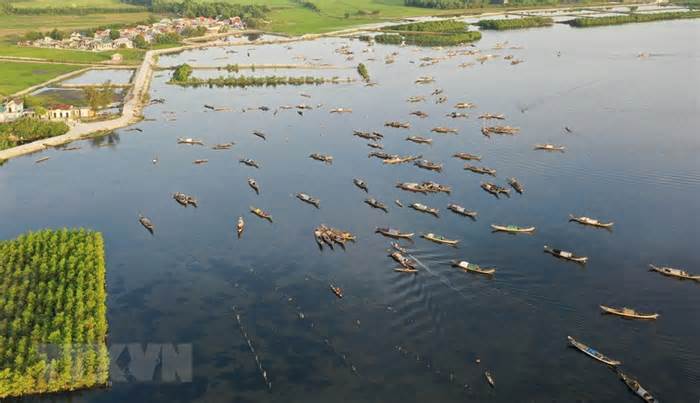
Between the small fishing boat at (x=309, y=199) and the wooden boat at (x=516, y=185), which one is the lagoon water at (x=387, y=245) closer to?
the small fishing boat at (x=309, y=199)

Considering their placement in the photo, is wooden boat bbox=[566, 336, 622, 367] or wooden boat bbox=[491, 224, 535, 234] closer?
wooden boat bbox=[566, 336, 622, 367]

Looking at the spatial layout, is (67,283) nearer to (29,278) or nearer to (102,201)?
(29,278)

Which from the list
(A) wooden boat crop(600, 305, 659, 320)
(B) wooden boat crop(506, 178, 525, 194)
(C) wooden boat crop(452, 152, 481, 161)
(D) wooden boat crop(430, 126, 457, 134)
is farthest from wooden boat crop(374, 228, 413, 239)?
(D) wooden boat crop(430, 126, 457, 134)

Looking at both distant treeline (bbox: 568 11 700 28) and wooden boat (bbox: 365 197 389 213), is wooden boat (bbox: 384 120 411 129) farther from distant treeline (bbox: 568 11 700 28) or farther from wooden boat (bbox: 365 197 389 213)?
distant treeline (bbox: 568 11 700 28)

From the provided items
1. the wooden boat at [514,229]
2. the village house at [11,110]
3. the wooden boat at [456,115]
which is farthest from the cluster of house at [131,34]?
the wooden boat at [514,229]

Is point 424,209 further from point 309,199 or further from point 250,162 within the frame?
point 250,162

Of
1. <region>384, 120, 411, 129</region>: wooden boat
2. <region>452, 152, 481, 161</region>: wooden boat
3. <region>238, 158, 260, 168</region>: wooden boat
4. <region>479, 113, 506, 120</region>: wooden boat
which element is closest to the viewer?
<region>452, 152, 481, 161</region>: wooden boat

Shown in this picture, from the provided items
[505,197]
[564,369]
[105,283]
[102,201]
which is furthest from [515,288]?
[102,201]

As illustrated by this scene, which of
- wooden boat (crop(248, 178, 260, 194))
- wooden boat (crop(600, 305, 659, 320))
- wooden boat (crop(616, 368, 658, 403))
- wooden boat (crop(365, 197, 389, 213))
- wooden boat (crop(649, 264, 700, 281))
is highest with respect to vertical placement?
wooden boat (crop(248, 178, 260, 194))
